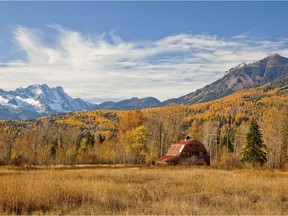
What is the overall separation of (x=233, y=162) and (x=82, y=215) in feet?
153

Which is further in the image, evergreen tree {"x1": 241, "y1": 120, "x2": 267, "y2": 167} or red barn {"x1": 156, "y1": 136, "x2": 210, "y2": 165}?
red barn {"x1": 156, "y1": 136, "x2": 210, "y2": 165}

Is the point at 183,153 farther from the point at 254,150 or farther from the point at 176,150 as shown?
the point at 254,150

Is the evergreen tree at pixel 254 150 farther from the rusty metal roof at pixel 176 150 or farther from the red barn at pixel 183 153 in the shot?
the rusty metal roof at pixel 176 150

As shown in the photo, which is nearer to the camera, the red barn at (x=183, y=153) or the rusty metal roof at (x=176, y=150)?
the red barn at (x=183, y=153)

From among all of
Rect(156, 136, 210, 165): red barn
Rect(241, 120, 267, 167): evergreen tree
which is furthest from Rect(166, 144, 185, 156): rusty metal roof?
Rect(241, 120, 267, 167): evergreen tree

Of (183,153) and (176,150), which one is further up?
(176,150)

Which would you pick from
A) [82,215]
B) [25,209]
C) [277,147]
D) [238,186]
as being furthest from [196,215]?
[277,147]

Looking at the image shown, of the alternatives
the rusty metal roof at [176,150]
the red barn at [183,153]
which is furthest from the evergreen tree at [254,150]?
the rusty metal roof at [176,150]

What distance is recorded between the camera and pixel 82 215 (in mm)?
9961

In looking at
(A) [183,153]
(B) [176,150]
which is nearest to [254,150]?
(A) [183,153]

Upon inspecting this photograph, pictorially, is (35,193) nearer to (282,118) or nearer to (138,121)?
(282,118)

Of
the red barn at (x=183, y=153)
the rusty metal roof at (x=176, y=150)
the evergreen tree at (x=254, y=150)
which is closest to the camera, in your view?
the evergreen tree at (x=254, y=150)

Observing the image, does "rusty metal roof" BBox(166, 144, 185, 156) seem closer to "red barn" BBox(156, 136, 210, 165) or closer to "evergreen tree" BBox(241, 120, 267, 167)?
"red barn" BBox(156, 136, 210, 165)

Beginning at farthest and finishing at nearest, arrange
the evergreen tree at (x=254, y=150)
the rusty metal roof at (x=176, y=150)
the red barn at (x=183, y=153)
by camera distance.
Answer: the rusty metal roof at (x=176, y=150) < the red barn at (x=183, y=153) < the evergreen tree at (x=254, y=150)
